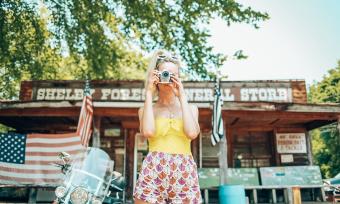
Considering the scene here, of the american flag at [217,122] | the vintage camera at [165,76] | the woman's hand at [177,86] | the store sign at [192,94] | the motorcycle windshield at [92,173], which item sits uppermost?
the store sign at [192,94]

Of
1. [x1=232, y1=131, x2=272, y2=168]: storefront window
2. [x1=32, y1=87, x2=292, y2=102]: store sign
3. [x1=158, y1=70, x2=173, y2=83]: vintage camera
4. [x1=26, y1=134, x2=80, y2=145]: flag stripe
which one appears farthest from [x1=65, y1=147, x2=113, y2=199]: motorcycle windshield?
[x1=232, y1=131, x2=272, y2=168]: storefront window

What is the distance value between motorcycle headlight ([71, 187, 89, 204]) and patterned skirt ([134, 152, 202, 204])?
311 cm

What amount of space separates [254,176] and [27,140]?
7232 millimetres

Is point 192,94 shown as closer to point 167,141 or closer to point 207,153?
point 207,153

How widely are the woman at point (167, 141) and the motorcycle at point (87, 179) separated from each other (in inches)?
122

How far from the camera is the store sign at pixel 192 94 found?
39.1 feet

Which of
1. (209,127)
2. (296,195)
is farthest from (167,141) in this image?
(209,127)

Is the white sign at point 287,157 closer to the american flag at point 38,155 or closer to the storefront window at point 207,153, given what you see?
the storefront window at point 207,153

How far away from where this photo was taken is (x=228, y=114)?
9.90m

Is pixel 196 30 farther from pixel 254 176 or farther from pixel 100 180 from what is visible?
pixel 100 180

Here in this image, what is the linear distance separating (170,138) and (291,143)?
11271 millimetres

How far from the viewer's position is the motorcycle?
15.0ft

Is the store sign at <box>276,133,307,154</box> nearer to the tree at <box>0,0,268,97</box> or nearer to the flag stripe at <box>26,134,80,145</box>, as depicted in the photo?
the tree at <box>0,0,268,97</box>

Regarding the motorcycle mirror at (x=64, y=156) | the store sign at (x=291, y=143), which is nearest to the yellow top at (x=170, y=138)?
the motorcycle mirror at (x=64, y=156)
